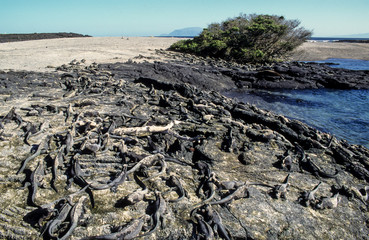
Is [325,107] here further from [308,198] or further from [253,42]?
[253,42]

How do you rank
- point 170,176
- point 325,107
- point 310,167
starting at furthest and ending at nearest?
1. point 325,107
2. point 310,167
3. point 170,176

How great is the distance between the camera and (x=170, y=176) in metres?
3.54

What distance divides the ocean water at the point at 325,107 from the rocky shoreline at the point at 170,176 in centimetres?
212

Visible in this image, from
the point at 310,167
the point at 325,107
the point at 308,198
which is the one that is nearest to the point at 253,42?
the point at 325,107

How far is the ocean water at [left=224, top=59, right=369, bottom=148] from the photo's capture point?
7.47 m

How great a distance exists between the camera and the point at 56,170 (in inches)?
136

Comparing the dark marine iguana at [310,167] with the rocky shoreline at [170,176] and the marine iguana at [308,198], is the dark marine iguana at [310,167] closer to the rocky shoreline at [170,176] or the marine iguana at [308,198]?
the rocky shoreline at [170,176]

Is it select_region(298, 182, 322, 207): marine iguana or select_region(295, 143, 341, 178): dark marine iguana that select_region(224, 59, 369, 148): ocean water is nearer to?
select_region(295, 143, 341, 178): dark marine iguana

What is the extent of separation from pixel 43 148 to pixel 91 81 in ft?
17.7

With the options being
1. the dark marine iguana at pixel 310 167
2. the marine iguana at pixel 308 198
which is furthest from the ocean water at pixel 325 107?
the marine iguana at pixel 308 198

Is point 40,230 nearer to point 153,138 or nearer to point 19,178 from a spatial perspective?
point 19,178

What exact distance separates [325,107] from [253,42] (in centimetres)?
1125

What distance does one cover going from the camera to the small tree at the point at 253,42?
18.8m

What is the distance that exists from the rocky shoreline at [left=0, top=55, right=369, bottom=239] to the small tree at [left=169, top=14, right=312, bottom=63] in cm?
1351
